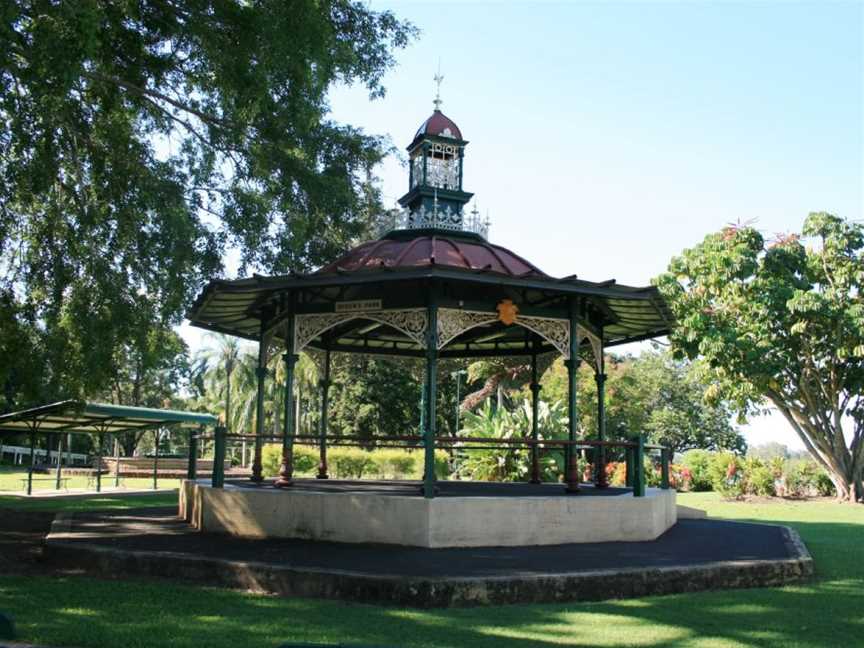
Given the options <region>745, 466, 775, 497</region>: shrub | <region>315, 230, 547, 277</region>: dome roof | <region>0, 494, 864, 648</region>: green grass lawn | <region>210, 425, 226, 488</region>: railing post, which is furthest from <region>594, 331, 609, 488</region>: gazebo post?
<region>745, 466, 775, 497</region>: shrub

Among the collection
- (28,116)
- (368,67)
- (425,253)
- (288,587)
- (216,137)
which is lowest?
(288,587)

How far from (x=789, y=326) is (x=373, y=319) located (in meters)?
19.5

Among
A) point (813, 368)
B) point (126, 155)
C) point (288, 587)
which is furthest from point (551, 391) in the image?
point (288, 587)

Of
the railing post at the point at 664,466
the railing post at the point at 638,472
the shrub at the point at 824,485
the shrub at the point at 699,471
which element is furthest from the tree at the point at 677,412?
the railing post at the point at 638,472

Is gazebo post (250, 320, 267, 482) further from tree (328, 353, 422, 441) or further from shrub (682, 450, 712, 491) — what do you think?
tree (328, 353, 422, 441)

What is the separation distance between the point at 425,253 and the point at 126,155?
558cm

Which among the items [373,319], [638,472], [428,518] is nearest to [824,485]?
[638,472]

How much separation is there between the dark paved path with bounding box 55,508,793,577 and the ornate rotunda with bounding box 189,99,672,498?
131 cm

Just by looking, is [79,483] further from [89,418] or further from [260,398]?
[260,398]

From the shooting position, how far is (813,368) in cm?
2730

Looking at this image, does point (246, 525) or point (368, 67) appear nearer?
point (246, 525)

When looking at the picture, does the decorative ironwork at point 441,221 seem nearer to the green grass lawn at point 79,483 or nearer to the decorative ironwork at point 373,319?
the decorative ironwork at point 373,319

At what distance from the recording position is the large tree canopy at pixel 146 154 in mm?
11477

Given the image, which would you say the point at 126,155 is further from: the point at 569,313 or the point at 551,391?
the point at 551,391
